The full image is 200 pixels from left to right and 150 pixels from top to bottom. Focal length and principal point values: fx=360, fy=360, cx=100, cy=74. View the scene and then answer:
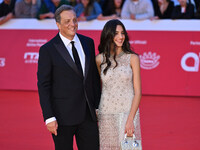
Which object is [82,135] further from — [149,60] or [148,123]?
[149,60]

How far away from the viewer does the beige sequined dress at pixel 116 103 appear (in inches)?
125

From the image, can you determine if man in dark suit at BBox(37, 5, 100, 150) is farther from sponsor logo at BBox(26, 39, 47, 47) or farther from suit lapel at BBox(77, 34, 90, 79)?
sponsor logo at BBox(26, 39, 47, 47)

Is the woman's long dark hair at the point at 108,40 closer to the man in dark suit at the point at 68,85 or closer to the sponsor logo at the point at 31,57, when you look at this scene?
the man in dark suit at the point at 68,85

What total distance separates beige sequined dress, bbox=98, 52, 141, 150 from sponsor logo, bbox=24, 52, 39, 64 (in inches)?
186

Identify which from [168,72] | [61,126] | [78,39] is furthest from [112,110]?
[168,72]

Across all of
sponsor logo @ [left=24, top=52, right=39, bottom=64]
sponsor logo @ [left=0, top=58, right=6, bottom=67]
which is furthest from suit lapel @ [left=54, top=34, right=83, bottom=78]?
sponsor logo @ [left=0, top=58, right=6, bottom=67]

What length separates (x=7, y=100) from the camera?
7.21 metres

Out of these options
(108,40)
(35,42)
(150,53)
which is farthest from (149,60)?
(108,40)

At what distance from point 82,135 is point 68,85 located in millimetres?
481

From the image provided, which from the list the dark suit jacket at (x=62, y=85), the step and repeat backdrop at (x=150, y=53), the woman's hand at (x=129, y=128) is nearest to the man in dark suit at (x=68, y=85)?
the dark suit jacket at (x=62, y=85)

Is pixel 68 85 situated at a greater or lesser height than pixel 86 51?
lesser

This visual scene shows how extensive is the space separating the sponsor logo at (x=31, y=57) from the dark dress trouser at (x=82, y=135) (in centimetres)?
475

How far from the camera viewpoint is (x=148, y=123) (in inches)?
223

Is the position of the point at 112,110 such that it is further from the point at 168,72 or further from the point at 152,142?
the point at 168,72
